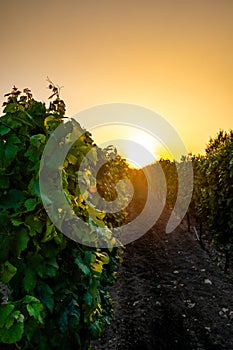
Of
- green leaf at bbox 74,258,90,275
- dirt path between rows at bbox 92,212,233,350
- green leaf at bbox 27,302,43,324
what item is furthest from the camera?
dirt path between rows at bbox 92,212,233,350

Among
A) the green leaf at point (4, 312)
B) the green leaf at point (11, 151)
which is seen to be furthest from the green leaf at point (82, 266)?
the green leaf at point (11, 151)

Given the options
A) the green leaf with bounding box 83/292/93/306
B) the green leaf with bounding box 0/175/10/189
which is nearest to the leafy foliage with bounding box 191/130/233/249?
the green leaf with bounding box 83/292/93/306

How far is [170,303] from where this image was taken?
638 centimetres

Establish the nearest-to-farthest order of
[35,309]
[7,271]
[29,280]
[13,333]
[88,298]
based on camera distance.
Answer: [13,333], [35,309], [7,271], [29,280], [88,298]

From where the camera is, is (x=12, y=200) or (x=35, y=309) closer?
(x=35, y=309)

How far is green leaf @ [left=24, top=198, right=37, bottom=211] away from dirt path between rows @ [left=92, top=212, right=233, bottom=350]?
11.9 ft

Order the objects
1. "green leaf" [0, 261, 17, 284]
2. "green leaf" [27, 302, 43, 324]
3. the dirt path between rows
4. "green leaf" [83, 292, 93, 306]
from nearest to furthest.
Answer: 1. "green leaf" [27, 302, 43, 324]
2. "green leaf" [0, 261, 17, 284]
3. "green leaf" [83, 292, 93, 306]
4. the dirt path between rows

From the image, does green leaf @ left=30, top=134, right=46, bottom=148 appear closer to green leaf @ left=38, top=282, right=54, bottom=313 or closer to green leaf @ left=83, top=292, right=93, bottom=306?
green leaf @ left=38, top=282, right=54, bottom=313

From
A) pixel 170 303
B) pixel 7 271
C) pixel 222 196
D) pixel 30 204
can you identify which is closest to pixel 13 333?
pixel 7 271

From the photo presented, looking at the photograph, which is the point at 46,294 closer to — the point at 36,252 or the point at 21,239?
the point at 36,252

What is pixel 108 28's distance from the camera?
7109 millimetres

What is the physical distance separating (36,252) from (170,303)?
16.2 ft

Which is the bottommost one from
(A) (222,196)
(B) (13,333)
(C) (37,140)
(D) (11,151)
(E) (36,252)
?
(B) (13,333)

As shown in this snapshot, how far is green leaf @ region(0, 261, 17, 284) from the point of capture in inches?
72.9
